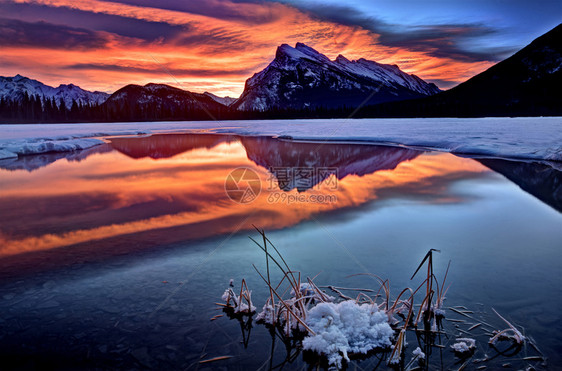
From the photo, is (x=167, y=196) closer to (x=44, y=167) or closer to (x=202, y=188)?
(x=202, y=188)

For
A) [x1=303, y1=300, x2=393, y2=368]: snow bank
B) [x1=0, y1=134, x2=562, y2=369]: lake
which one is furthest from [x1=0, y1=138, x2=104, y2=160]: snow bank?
[x1=303, y1=300, x2=393, y2=368]: snow bank

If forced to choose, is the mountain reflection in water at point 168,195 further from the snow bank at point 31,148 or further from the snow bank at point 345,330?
the snow bank at point 345,330

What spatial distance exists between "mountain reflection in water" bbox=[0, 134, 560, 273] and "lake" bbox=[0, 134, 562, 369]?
0.06m

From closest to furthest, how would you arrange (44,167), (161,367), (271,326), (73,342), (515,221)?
(161,367) < (73,342) < (271,326) < (515,221) < (44,167)

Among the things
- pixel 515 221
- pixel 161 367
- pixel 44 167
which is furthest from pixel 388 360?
pixel 44 167

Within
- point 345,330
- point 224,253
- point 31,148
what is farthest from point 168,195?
point 31,148

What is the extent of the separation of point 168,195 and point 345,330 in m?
8.62

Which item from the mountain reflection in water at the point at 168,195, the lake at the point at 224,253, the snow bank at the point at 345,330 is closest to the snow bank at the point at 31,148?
the mountain reflection in water at the point at 168,195

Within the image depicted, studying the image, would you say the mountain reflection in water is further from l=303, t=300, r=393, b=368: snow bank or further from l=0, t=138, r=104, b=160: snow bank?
l=303, t=300, r=393, b=368: snow bank

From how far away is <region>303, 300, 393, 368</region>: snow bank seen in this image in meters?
3.60

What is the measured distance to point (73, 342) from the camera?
12.4 ft

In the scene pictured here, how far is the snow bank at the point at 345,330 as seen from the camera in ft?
11.8

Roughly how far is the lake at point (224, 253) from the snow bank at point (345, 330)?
11.2 inches

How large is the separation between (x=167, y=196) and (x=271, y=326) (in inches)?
308
